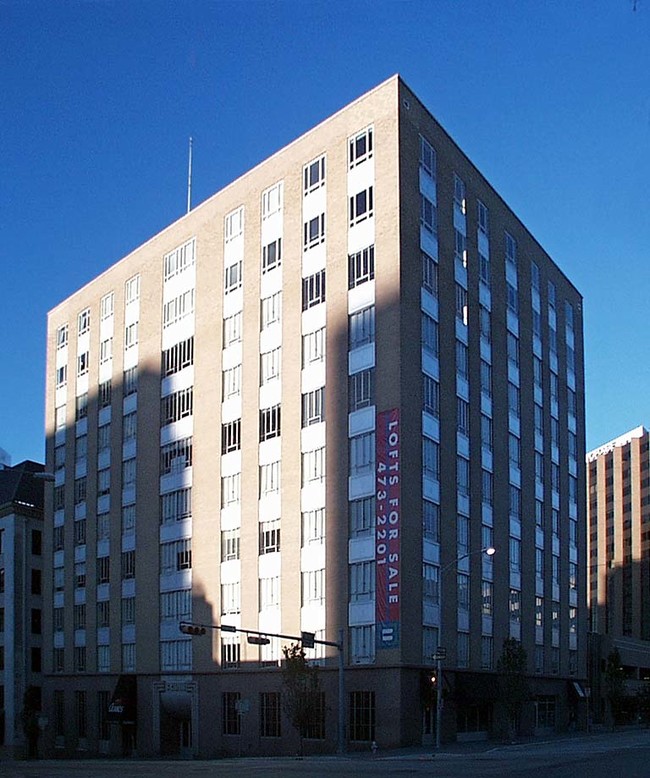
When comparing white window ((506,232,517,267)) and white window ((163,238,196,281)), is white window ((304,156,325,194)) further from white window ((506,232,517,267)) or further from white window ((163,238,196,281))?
white window ((506,232,517,267))

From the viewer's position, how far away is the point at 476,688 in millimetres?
67000

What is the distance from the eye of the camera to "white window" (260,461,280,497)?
68062mm

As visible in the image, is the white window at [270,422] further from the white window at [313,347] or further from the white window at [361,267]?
the white window at [361,267]

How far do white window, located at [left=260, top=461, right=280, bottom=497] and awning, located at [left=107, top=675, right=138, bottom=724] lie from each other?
18.7 m

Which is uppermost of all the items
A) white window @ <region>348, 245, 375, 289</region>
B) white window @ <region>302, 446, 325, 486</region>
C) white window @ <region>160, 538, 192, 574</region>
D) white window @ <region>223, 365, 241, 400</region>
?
white window @ <region>348, 245, 375, 289</region>

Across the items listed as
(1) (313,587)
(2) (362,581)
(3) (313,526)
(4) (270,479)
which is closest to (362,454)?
(3) (313,526)

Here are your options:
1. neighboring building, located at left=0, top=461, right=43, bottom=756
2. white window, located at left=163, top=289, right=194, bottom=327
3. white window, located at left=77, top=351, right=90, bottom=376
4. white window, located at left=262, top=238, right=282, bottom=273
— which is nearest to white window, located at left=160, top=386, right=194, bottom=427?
white window, located at left=163, top=289, right=194, bottom=327

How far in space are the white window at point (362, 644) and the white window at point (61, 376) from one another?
41580 mm

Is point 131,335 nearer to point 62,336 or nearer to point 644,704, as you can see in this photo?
point 62,336

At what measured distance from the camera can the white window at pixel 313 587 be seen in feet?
209

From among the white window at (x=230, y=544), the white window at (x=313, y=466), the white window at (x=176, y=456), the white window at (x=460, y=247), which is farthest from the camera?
the white window at (x=176, y=456)

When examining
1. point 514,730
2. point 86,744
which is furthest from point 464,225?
point 86,744

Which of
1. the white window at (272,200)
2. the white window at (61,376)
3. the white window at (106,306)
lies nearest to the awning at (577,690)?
the white window at (272,200)

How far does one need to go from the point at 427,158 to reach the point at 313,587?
89.9ft
